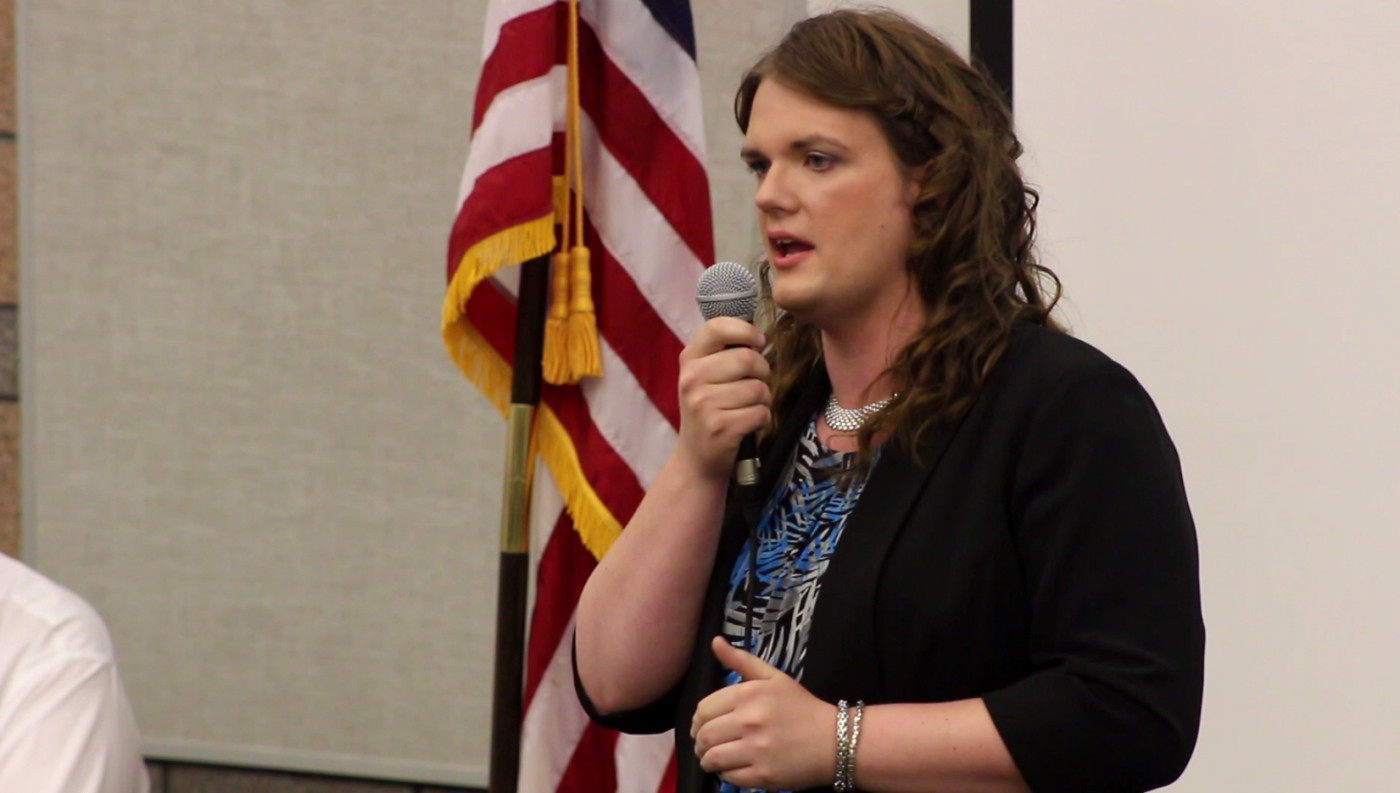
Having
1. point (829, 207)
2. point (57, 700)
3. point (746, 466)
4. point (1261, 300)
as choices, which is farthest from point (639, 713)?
point (1261, 300)

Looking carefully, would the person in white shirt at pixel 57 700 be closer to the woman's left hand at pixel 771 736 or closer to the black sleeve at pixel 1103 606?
the woman's left hand at pixel 771 736

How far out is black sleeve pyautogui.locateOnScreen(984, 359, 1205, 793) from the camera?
1.07 m

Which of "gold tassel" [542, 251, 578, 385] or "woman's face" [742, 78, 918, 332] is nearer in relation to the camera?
"woman's face" [742, 78, 918, 332]

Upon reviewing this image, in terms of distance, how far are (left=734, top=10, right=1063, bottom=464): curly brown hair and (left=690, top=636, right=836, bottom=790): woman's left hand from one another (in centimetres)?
22

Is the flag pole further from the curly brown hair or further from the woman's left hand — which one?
the woman's left hand

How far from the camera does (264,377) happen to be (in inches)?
124

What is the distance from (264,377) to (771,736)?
2.27 metres

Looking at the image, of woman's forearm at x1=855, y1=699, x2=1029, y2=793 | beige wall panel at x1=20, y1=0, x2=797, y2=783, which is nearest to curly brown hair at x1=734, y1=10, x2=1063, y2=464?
woman's forearm at x1=855, y1=699, x2=1029, y2=793

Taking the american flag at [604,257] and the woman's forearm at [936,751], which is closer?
the woman's forearm at [936,751]

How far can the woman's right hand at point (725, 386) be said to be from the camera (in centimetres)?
122

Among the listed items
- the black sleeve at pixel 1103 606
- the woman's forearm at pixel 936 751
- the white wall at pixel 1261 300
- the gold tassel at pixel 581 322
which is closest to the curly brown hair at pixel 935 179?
the black sleeve at pixel 1103 606

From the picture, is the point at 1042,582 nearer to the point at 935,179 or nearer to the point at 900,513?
the point at 900,513

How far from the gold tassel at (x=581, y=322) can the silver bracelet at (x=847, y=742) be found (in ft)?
3.79

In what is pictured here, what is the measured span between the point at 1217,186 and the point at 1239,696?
661 millimetres
